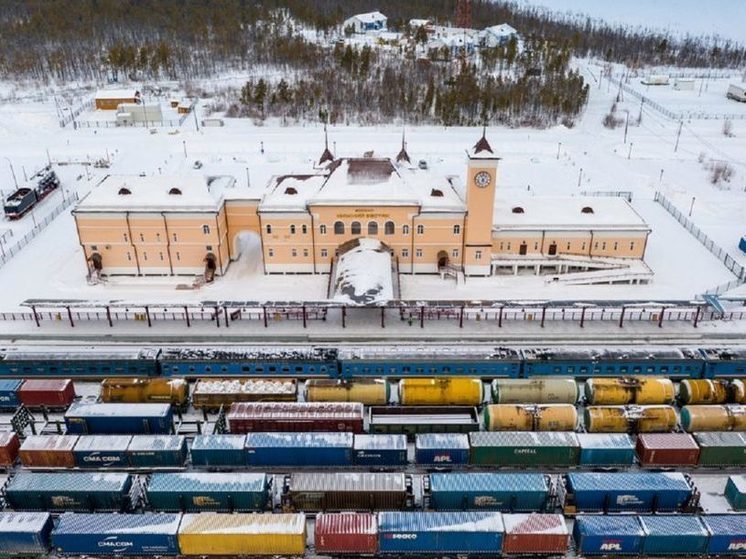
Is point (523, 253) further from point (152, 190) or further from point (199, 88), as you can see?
point (199, 88)

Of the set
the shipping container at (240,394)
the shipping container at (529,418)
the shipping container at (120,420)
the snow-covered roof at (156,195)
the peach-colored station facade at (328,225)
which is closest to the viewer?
the shipping container at (529,418)

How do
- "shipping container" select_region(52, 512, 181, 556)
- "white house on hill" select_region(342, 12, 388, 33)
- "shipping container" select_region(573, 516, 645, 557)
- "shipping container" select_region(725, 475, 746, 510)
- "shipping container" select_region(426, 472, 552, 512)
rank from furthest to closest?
1. "white house on hill" select_region(342, 12, 388, 33)
2. "shipping container" select_region(725, 475, 746, 510)
3. "shipping container" select_region(426, 472, 552, 512)
4. "shipping container" select_region(52, 512, 181, 556)
5. "shipping container" select_region(573, 516, 645, 557)

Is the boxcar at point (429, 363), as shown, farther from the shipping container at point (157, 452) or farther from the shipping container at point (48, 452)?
the shipping container at point (48, 452)

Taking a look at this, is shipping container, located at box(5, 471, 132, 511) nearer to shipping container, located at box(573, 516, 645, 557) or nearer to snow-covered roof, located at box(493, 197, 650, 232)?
shipping container, located at box(573, 516, 645, 557)

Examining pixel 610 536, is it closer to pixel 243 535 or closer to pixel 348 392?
pixel 348 392

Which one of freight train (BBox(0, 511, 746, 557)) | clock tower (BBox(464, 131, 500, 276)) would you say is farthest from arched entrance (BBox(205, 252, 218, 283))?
freight train (BBox(0, 511, 746, 557))

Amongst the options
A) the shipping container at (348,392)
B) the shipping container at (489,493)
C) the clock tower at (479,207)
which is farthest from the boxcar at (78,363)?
the clock tower at (479,207)

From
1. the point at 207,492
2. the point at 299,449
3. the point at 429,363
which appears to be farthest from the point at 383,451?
the point at 207,492
